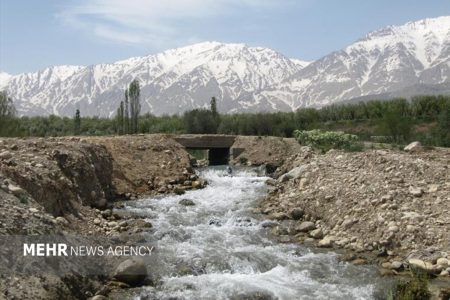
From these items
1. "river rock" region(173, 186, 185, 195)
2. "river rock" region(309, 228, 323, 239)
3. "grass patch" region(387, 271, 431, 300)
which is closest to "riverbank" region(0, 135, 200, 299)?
"river rock" region(173, 186, 185, 195)

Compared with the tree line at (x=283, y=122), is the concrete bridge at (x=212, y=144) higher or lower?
lower

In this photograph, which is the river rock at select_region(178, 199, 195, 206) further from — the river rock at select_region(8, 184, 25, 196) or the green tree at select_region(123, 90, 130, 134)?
the green tree at select_region(123, 90, 130, 134)

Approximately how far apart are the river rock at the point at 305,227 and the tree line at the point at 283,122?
2160 centimetres

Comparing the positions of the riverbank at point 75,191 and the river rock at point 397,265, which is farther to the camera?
the river rock at point 397,265

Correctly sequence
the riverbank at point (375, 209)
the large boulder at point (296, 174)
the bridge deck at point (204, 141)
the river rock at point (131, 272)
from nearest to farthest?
the river rock at point (131, 272) < the riverbank at point (375, 209) < the large boulder at point (296, 174) < the bridge deck at point (204, 141)

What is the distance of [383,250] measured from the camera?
48.5 ft

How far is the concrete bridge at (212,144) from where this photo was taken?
39.1 metres

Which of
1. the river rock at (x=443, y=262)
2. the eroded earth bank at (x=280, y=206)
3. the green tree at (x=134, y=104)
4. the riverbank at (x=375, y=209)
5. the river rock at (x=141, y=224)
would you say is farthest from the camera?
the green tree at (x=134, y=104)

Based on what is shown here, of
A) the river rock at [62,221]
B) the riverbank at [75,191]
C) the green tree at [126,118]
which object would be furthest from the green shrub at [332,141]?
the green tree at [126,118]

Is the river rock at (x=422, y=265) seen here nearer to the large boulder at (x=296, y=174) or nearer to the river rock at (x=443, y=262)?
the river rock at (x=443, y=262)

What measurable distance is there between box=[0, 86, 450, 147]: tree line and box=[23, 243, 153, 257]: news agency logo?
82.5 feet

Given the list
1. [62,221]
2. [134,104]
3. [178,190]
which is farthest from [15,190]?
[134,104]

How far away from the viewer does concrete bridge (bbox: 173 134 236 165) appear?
128 feet

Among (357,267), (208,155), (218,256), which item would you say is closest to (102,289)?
(218,256)
